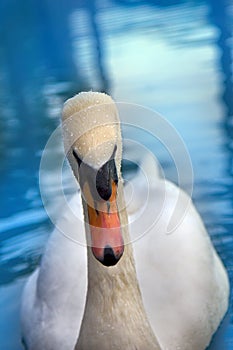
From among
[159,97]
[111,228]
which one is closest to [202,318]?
→ [111,228]

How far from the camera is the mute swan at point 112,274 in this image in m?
1.20

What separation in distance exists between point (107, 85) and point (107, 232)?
2.98 m

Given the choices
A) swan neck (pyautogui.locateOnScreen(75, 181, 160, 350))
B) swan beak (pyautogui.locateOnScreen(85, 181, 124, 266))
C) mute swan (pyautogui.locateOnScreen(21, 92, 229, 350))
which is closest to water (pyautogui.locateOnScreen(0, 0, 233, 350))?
mute swan (pyautogui.locateOnScreen(21, 92, 229, 350))

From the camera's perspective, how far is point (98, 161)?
3.85ft

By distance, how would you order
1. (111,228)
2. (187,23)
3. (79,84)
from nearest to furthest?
(111,228), (79,84), (187,23)

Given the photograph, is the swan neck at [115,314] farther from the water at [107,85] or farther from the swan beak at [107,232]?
the water at [107,85]

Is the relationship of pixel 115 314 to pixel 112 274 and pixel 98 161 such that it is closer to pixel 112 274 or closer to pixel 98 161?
pixel 112 274

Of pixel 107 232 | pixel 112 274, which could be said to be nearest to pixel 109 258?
pixel 107 232

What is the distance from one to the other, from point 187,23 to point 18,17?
6.04 ft

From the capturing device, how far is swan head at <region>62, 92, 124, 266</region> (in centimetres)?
117

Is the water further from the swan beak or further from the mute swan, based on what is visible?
the swan beak

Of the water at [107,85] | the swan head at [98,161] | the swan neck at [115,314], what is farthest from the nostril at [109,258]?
the water at [107,85]

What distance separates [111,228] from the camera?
119cm

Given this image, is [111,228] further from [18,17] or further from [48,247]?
[18,17]
